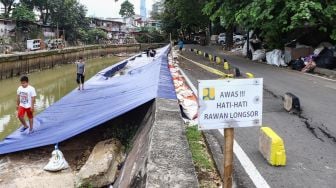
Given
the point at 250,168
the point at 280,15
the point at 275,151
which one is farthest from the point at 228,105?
the point at 280,15

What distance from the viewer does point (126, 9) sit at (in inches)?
4887

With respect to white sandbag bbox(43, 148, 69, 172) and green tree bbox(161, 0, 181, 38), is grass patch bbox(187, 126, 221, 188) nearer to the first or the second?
white sandbag bbox(43, 148, 69, 172)

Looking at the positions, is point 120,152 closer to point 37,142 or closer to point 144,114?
point 144,114

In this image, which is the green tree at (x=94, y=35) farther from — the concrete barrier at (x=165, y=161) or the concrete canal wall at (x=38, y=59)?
the concrete barrier at (x=165, y=161)

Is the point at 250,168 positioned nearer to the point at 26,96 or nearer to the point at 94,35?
the point at 26,96

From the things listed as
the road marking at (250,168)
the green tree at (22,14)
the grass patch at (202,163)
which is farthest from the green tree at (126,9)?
the road marking at (250,168)

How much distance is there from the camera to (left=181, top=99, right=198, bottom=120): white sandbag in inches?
369

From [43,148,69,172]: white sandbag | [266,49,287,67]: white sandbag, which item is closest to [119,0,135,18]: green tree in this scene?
[266,49,287,67]: white sandbag

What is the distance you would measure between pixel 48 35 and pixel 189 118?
166 feet

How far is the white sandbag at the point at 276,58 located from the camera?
23064 millimetres

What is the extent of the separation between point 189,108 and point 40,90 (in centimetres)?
1844

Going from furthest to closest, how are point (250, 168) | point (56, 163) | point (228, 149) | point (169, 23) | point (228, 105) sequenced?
point (169, 23) → point (56, 163) → point (250, 168) → point (228, 149) → point (228, 105)

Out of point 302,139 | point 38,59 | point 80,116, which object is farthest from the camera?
point 38,59

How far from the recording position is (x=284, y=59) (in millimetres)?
22859
